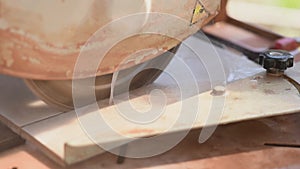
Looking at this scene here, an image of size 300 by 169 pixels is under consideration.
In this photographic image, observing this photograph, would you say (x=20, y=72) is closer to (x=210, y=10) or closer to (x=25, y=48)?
(x=25, y=48)

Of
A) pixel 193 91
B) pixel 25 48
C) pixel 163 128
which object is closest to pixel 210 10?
pixel 193 91

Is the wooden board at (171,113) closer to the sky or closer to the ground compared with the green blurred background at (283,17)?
closer to the ground

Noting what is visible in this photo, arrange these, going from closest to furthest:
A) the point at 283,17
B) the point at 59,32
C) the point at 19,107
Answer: the point at 59,32 < the point at 19,107 < the point at 283,17

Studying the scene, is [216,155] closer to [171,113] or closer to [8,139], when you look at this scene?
[171,113]

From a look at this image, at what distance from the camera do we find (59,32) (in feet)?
2.62

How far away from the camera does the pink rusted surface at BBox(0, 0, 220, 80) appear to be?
0.76 metres

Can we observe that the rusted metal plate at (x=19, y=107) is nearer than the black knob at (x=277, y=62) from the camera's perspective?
Yes

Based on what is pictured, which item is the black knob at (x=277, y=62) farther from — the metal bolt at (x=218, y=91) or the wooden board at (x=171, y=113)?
the metal bolt at (x=218, y=91)

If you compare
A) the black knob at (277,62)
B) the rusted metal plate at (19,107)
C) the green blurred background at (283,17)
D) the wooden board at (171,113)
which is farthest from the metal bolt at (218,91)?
the green blurred background at (283,17)

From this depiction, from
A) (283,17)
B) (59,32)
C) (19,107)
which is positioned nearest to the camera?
(59,32)

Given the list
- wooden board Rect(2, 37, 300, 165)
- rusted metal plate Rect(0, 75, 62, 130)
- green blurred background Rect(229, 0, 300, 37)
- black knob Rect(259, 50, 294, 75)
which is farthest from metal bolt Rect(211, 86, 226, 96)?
green blurred background Rect(229, 0, 300, 37)

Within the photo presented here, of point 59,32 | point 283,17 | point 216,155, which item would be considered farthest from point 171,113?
point 283,17

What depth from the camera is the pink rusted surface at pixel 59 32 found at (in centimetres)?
76

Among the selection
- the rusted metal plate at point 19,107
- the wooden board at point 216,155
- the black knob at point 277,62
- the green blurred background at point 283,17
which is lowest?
the wooden board at point 216,155
